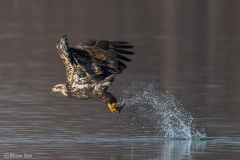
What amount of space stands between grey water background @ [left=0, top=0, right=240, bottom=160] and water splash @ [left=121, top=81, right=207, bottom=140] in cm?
8

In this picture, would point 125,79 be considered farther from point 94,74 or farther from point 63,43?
point 63,43

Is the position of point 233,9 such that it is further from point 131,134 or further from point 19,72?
point 131,134

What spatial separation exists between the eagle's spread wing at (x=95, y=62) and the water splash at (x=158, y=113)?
446mm

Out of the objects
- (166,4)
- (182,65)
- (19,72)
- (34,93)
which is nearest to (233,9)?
(166,4)

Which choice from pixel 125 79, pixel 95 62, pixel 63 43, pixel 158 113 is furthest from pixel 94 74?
pixel 125 79

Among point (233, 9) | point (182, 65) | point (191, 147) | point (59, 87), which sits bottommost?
point (191, 147)

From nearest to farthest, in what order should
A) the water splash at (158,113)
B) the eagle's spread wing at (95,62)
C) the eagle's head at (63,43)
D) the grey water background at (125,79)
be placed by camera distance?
the eagle's head at (63,43), the grey water background at (125,79), the eagle's spread wing at (95,62), the water splash at (158,113)

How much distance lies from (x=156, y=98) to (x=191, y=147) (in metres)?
3.76

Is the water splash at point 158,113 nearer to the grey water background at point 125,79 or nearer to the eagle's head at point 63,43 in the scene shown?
the grey water background at point 125,79

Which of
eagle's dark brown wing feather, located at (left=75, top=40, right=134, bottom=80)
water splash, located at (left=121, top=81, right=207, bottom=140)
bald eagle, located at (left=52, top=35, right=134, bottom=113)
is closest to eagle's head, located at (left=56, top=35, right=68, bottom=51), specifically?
bald eagle, located at (left=52, top=35, right=134, bottom=113)

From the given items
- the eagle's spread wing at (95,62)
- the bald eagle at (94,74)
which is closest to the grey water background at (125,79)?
the bald eagle at (94,74)

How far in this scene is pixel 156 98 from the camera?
14.5 m

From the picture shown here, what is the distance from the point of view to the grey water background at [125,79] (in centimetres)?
1070

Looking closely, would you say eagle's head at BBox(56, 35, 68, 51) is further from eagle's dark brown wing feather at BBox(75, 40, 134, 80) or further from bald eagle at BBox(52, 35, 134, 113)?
eagle's dark brown wing feather at BBox(75, 40, 134, 80)
